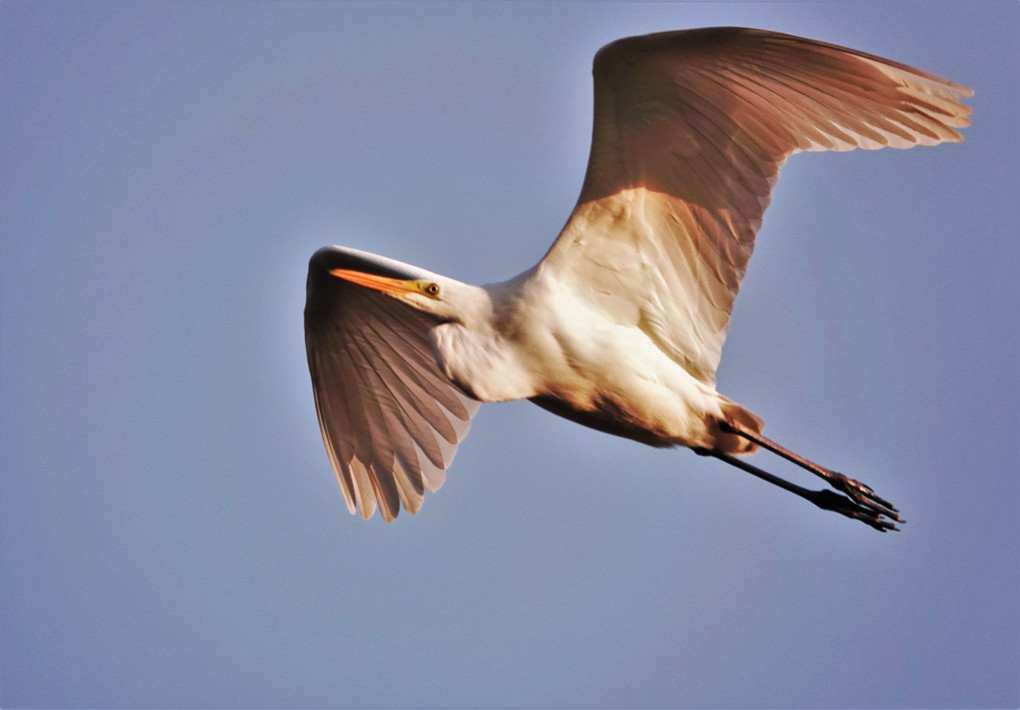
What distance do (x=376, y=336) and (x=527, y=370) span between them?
2.20 m

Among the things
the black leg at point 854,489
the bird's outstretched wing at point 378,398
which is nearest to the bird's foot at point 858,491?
the black leg at point 854,489

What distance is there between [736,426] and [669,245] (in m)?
1.18

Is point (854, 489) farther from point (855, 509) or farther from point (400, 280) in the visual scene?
point (400, 280)

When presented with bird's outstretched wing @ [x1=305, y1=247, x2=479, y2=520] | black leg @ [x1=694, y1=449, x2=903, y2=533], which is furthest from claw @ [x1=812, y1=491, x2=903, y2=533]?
bird's outstretched wing @ [x1=305, y1=247, x2=479, y2=520]

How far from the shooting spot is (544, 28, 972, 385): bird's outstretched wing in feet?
23.7

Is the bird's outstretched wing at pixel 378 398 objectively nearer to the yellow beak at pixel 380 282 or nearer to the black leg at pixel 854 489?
the yellow beak at pixel 380 282

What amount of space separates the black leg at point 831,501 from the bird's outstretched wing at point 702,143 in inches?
31.3

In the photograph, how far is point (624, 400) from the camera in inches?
307

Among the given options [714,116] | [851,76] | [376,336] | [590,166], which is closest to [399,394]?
[376,336]

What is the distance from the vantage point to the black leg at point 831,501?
848cm

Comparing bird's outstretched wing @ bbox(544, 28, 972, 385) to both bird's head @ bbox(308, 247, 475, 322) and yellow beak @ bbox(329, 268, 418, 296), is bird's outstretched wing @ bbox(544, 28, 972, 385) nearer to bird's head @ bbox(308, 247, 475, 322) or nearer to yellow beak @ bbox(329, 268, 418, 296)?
bird's head @ bbox(308, 247, 475, 322)

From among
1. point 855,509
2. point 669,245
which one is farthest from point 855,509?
point 669,245

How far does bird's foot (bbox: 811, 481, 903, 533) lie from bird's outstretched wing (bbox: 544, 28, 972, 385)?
132 centimetres

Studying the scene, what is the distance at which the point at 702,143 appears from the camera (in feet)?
24.7
